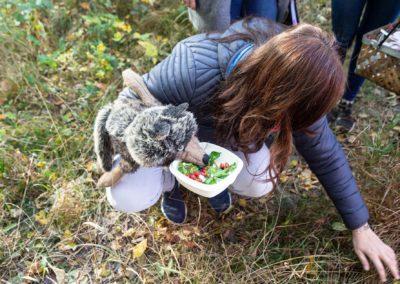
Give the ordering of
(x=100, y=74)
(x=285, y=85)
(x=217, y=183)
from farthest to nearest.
→ (x=100, y=74) → (x=217, y=183) → (x=285, y=85)

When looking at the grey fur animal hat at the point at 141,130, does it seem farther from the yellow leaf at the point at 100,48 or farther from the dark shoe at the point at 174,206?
the yellow leaf at the point at 100,48

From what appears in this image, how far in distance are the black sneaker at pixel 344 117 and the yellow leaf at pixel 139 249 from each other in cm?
145

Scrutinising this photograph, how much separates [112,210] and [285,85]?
1.32 m

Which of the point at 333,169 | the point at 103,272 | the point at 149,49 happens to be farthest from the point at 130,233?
the point at 149,49

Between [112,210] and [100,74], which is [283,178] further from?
[100,74]

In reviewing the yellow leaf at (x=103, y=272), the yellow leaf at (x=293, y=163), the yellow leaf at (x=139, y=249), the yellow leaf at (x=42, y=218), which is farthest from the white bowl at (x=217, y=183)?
the yellow leaf at (x=42, y=218)

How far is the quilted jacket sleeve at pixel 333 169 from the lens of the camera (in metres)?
1.48

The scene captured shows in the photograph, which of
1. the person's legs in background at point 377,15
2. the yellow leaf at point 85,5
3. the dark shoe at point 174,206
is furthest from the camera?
the yellow leaf at point 85,5

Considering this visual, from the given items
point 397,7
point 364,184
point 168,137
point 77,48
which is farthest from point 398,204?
point 77,48

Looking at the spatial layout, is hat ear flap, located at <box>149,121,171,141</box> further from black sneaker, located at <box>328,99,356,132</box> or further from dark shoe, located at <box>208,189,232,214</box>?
black sneaker, located at <box>328,99,356,132</box>

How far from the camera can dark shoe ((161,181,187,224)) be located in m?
2.04

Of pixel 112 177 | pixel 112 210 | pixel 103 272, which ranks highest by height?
pixel 112 177

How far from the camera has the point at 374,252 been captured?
150cm

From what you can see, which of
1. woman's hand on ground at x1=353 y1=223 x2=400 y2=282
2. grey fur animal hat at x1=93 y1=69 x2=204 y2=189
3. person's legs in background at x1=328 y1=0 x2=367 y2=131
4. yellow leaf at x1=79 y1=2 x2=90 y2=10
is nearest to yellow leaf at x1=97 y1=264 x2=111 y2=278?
grey fur animal hat at x1=93 y1=69 x2=204 y2=189
